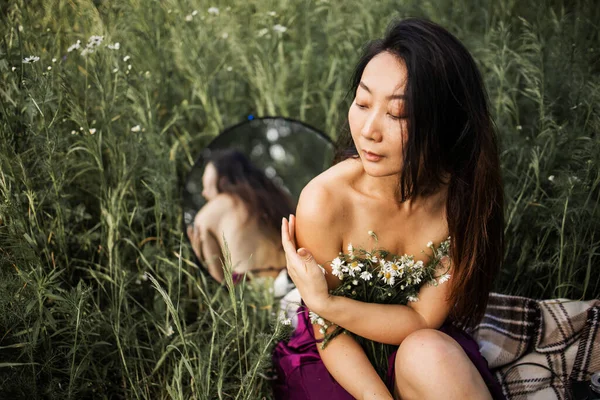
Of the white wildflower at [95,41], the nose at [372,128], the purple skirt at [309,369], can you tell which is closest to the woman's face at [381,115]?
the nose at [372,128]

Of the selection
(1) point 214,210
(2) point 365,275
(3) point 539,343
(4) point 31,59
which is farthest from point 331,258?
(4) point 31,59

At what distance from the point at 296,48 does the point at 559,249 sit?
1.86 meters

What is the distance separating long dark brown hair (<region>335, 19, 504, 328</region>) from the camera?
1.61 m

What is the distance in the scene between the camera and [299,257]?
1.75 metres

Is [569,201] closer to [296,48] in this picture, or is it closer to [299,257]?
[299,257]

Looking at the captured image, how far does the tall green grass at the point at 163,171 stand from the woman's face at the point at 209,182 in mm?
102

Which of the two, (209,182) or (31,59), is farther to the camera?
(209,182)

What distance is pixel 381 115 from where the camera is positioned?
5.36 ft

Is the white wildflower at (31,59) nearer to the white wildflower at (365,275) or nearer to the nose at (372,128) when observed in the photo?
the nose at (372,128)

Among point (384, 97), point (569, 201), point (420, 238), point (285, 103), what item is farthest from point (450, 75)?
point (285, 103)

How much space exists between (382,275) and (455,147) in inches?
17.6

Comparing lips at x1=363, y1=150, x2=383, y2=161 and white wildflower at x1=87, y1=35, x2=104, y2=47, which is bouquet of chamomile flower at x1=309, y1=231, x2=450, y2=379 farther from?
white wildflower at x1=87, y1=35, x2=104, y2=47

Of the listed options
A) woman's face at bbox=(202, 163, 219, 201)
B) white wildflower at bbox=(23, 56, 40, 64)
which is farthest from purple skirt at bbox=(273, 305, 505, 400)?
white wildflower at bbox=(23, 56, 40, 64)

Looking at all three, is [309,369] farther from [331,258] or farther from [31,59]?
[31,59]
